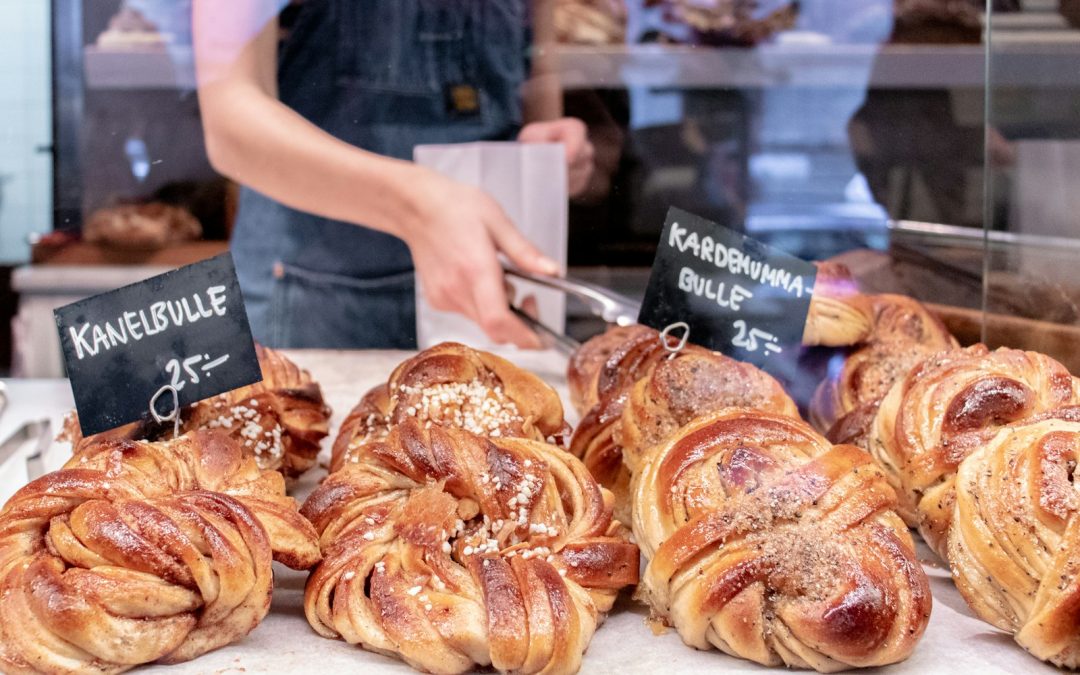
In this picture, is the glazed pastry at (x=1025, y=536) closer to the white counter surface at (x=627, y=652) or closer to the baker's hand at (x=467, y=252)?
the white counter surface at (x=627, y=652)

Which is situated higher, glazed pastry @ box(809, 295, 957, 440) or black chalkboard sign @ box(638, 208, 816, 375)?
black chalkboard sign @ box(638, 208, 816, 375)

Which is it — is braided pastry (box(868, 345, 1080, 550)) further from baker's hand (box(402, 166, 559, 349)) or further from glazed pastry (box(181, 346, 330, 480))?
glazed pastry (box(181, 346, 330, 480))

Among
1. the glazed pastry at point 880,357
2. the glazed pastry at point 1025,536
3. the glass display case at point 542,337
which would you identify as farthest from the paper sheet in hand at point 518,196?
the glazed pastry at point 1025,536

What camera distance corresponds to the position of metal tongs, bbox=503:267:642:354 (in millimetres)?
3064

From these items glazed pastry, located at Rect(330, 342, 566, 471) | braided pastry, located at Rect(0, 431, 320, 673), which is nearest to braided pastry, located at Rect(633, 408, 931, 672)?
glazed pastry, located at Rect(330, 342, 566, 471)

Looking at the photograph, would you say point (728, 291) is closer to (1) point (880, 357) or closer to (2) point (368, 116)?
(1) point (880, 357)

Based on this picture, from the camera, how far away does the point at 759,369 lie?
2418 millimetres

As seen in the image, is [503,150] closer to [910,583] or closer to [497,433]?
[497,433]

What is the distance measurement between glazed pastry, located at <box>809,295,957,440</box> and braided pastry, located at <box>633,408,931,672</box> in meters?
0.70

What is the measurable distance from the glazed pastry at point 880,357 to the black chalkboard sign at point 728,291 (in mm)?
328

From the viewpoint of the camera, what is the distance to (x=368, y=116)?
276 cm

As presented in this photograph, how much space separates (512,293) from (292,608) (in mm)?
1365

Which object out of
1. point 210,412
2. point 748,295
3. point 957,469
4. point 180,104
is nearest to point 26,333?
Answer: point 180,104

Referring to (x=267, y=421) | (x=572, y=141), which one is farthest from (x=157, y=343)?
(x=572, y=141)
